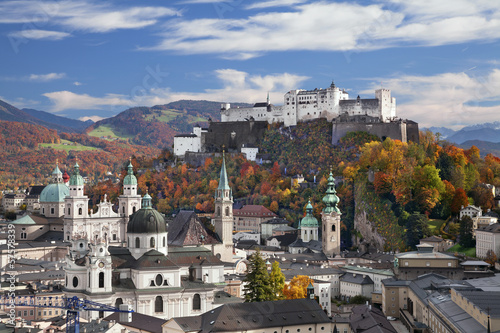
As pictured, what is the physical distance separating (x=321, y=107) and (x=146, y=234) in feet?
208

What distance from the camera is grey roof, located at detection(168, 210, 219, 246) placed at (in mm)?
78000

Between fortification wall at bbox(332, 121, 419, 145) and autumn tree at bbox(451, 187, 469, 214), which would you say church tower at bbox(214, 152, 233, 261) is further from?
fortification wall at bbox(332, 121, 419, 145)

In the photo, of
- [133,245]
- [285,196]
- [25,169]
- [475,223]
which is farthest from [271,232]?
[25,169]

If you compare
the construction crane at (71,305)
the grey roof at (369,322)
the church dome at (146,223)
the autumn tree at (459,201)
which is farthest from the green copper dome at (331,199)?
the construction crane at (71,305)

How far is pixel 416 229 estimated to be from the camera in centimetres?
9075

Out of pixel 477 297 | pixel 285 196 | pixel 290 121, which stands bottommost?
pixel 477 297

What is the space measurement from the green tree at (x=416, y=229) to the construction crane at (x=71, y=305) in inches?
1553

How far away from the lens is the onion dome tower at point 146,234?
216 ft

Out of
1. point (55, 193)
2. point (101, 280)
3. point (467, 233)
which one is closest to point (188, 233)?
point (101, 280)

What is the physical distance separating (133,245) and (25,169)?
130733 mm

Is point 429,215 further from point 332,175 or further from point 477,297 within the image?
point 477,297

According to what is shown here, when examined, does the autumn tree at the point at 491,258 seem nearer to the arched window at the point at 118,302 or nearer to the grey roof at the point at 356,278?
the grey roof at the point at 356,278

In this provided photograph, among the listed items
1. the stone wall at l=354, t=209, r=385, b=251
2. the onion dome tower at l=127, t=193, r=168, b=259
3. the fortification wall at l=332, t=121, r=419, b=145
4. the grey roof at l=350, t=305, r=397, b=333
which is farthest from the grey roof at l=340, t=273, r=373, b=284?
the fortification wall at l=332, t=121, r=419, b=145

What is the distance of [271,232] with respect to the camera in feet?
374
